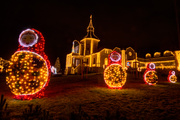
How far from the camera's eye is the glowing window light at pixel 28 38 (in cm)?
565

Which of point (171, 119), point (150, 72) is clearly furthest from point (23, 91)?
point (150, 72)

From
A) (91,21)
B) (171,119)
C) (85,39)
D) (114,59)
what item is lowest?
(171,119)

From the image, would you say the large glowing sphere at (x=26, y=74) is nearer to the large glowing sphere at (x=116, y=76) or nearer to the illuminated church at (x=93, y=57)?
the large glowing sphere at (x=116, y=76)

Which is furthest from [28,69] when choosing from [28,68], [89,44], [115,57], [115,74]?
[89,44]

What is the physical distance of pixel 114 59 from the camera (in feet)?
30.3

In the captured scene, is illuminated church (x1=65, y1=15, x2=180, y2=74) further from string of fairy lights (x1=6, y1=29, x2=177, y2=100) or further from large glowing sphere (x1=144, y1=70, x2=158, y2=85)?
string of fairy lights (x1=6, y1=29, x2=177, y2=100)

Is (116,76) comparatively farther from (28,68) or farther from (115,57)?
(28,68)

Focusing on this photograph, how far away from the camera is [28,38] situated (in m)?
5.71

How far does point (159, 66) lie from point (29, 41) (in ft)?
107

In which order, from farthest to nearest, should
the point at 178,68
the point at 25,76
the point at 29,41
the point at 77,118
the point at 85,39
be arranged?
the point at 85,39 → the point at 178,68 → the point at 29,41 → the point at 25,76 → the point at 77,118

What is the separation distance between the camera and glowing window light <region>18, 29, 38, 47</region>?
5.65 metres

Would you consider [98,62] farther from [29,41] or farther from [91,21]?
[29,41]

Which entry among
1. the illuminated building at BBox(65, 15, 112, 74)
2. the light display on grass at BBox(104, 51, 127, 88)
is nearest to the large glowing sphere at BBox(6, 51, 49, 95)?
the light display on grass at BBox(104, 51, 127, 88)

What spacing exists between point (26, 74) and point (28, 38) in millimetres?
1810
